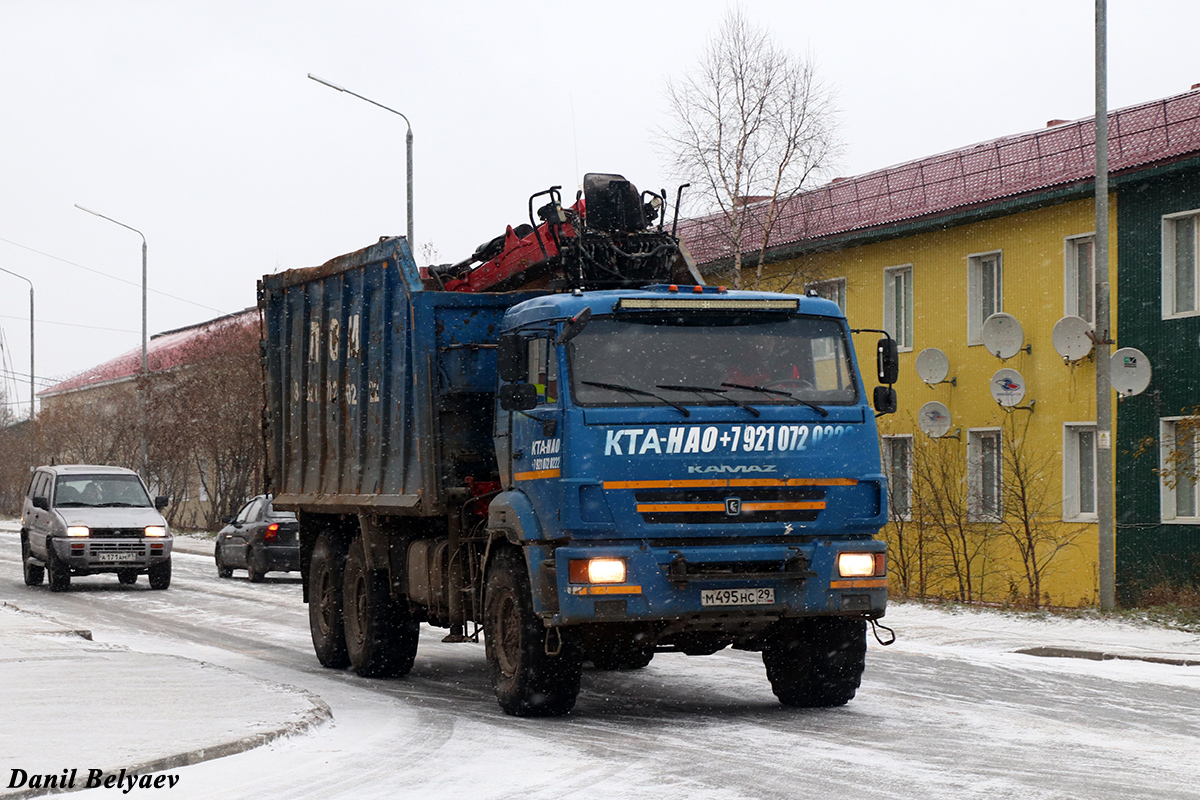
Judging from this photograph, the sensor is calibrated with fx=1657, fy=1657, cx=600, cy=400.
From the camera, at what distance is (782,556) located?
10383 millimetres

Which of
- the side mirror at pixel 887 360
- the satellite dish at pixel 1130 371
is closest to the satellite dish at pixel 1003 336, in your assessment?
the satellite dish at pixel 1130 371

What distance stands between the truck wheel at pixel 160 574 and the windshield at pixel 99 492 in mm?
1589

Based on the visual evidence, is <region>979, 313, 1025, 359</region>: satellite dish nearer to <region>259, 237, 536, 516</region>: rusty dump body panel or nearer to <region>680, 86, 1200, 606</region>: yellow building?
<region>680, 86, 1200, 606</region>: yellow building

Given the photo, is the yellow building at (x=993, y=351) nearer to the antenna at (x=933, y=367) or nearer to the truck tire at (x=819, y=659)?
the antenna at (x=933, y=367)

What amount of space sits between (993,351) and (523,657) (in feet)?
57.0

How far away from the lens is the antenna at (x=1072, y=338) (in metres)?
24.8

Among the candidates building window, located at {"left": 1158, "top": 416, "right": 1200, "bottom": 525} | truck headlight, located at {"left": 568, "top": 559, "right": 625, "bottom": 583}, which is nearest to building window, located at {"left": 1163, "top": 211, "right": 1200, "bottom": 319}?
building window, located at {"left": 1158, "top": 416, "right": 1200, "bottom": 525}

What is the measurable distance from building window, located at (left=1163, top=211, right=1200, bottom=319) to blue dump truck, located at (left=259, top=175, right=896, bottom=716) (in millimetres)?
13517

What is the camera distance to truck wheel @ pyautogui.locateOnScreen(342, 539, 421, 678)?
1384 cm

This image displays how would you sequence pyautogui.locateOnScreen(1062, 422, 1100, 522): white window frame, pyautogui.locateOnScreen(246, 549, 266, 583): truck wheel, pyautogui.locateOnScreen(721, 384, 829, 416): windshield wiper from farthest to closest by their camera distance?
pyautogui.locateOnScreen(246, 549, 266, 583): truck wheel, pyautogui.locateOnScreen(1062, 422, 1100, 522): white window frame, pyautogui.locateOnScreen(721, 384, 829, 416): windshield wiper

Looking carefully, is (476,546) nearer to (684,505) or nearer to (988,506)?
(684,505)

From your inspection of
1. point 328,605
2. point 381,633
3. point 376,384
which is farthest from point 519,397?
point 328,605

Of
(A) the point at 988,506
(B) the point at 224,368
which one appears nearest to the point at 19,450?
(B) the point at 224,368

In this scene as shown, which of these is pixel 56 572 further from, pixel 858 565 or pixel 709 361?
pixel 858 565
